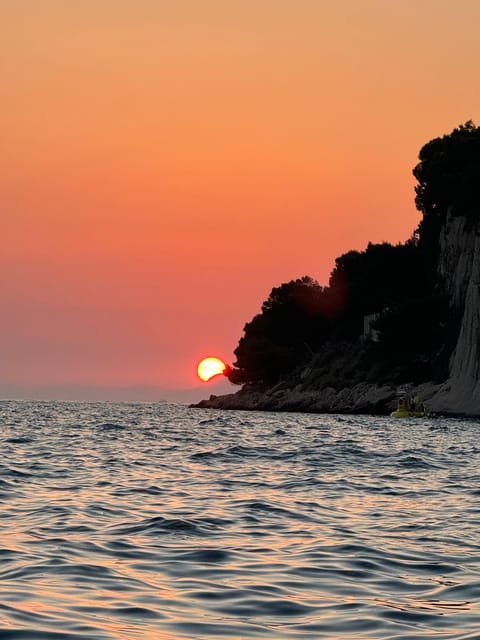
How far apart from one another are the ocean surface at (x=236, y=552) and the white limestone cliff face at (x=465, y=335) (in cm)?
5945

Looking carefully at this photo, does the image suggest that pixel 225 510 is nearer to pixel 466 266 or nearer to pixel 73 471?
pixel 73 471

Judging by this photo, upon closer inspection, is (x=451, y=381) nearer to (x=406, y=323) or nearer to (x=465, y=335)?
(x=465, y=335)

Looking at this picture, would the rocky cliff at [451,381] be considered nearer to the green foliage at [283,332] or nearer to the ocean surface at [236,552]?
the green foliage at [283,332]

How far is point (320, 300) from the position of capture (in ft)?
471

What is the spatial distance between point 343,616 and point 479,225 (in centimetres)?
8388

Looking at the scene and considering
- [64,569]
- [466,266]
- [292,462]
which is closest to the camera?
[64,569]

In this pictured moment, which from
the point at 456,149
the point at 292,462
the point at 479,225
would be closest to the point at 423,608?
the point at 292,462

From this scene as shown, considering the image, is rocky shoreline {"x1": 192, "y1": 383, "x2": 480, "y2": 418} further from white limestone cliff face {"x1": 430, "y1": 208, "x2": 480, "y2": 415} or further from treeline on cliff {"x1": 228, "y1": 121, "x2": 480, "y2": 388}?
treeline on cliff {"x1": 228, "y1": 121, "x2": 480, "y2": 388}

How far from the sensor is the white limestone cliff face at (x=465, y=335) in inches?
3280

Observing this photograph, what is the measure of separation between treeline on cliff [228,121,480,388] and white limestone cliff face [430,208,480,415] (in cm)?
259

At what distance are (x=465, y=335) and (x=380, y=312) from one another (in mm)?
32164

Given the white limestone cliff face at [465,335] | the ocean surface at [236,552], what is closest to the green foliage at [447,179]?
the white limestone cliff face at [465,335]

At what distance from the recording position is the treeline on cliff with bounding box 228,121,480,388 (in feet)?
342

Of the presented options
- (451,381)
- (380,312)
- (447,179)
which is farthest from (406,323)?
(451,381)
